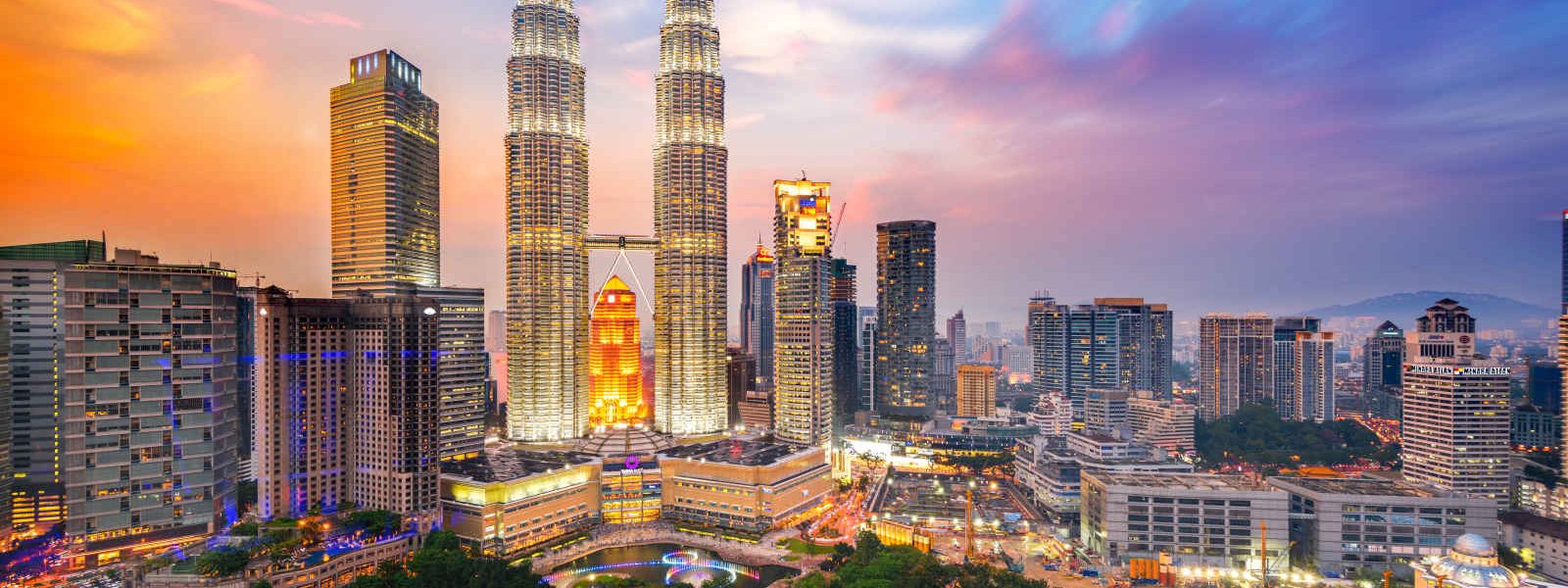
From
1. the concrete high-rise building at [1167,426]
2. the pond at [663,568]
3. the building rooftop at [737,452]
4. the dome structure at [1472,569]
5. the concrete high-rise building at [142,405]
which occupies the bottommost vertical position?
the pond at [663,568]

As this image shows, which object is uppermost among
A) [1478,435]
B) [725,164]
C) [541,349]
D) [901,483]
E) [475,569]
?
[725,164]

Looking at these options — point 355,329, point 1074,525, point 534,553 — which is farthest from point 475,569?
point 1074,525

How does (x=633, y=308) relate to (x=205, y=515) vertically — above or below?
above

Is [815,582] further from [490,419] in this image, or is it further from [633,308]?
[490,419]

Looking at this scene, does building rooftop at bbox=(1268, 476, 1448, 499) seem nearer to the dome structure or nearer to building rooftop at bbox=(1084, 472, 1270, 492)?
building rooftop at bbox=(1084, 472, 1270, 492)

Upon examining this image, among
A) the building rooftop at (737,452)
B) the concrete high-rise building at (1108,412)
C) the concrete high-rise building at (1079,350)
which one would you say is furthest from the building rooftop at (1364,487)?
the concrete high-rise building at (1079,350)

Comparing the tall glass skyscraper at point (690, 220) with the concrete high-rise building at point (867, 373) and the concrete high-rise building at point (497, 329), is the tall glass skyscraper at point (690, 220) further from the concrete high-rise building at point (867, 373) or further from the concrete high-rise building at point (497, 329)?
the concrete high-rise building at point (497, 329)

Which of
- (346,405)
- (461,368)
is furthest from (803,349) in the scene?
(346,405)

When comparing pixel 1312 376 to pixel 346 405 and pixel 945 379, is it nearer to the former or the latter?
pixel 945 379
